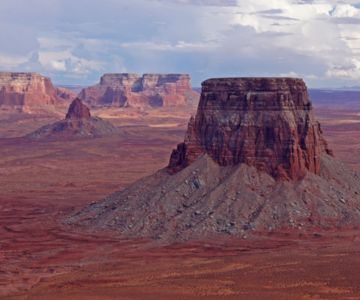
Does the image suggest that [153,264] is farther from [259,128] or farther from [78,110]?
[78,110]

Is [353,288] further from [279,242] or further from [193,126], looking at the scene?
[193,126]

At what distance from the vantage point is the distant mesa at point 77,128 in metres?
176

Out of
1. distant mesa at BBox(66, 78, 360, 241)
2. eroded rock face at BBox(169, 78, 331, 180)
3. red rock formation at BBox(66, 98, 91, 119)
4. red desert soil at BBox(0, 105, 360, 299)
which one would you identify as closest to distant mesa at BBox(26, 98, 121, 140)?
red rock formation at BBox(66, 98, 91, 119)

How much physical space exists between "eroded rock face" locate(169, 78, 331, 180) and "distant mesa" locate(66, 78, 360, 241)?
0.28 feet

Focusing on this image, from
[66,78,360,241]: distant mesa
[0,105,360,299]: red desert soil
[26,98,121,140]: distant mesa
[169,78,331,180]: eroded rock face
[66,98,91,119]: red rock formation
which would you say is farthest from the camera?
[66,98,91,119]: red rock formation

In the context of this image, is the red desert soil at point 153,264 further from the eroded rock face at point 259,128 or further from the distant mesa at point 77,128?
the distant mesa at point 77,128

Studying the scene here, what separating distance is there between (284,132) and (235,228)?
10.3 m

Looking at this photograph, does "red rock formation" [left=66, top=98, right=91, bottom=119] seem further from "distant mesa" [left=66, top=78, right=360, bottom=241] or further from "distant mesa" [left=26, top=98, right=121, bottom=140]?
"distant mesa" [left=66, top=78, right=360, bottom=241]

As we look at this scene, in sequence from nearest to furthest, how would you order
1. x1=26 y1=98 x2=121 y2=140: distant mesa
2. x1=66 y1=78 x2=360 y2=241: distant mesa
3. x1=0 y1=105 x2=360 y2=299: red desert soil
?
x1=0 y1=105 x2=360 y2=299: red desert soil, x1=66 y1=78 x2=360 y2=241: distant mesa, x1=26 y1=98 x2=121 y2=140: distant mesa

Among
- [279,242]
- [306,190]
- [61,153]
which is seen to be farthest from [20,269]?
[61,153]

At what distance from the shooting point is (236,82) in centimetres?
6844

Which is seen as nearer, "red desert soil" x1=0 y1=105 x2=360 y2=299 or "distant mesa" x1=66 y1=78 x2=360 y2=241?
"red desert soil" x1=0 y1=105 x2=360 y2=299

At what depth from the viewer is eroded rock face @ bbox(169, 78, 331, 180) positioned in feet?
221

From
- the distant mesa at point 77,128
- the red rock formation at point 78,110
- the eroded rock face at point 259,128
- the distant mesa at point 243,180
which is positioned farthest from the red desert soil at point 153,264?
the red rock formation at point 78,110
